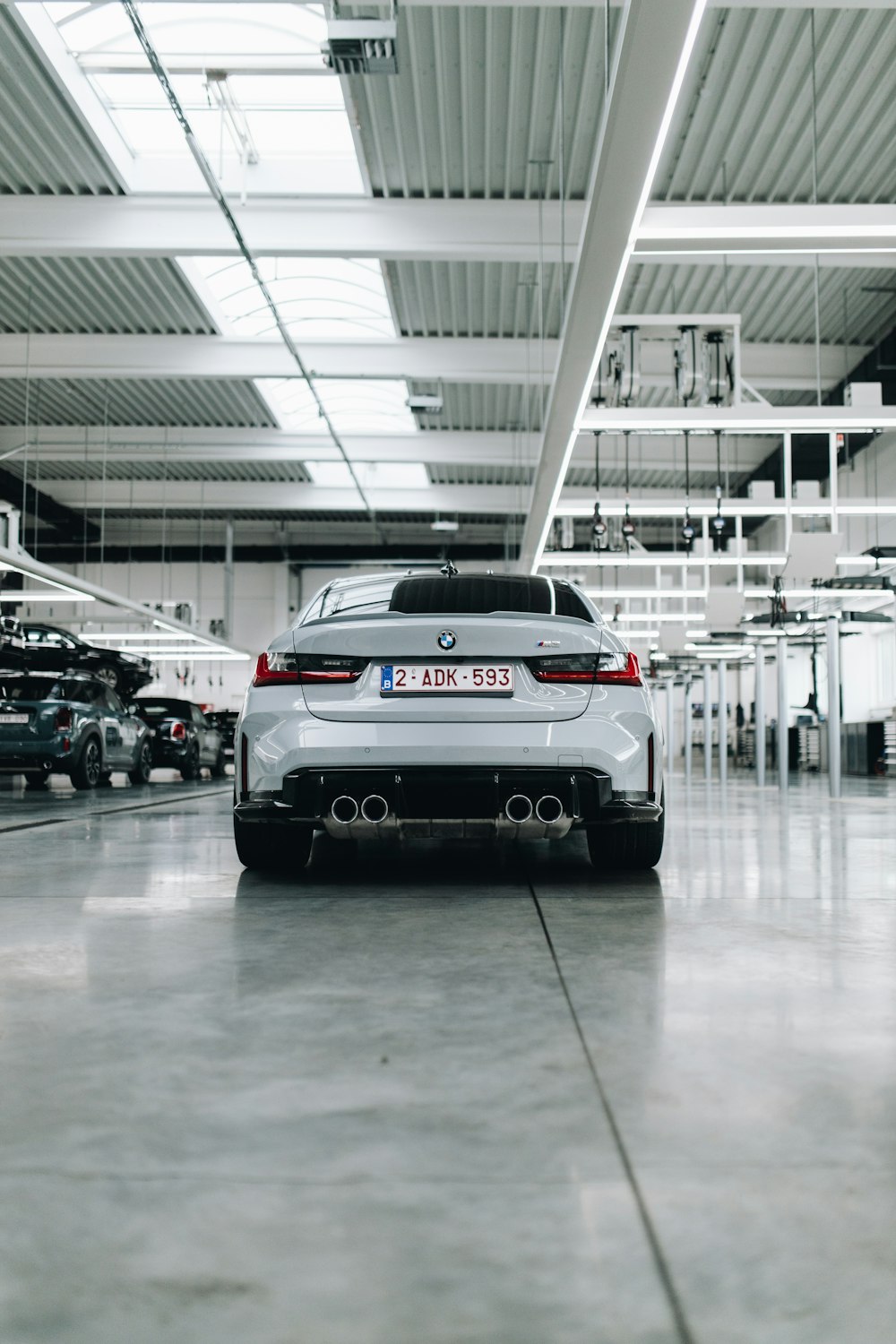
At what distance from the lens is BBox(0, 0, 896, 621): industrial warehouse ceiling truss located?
8375mm

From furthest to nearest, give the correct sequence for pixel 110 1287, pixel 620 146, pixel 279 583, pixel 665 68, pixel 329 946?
pixel 279 583, pixel 620 146, pixel 665 68, pixel 329 946, pixel 110 1287

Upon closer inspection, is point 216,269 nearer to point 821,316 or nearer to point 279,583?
point 821,316

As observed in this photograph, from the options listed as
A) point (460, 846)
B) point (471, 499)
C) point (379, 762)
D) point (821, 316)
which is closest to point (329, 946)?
point (379, 762)

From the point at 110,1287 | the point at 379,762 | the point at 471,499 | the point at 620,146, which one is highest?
the point at 471,499

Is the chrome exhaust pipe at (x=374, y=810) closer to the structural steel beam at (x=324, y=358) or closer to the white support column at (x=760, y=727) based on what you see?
the structural steel beam at (x=324, y=358)

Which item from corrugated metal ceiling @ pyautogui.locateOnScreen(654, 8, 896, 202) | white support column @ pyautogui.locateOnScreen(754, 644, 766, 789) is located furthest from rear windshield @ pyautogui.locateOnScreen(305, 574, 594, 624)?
white support column @ pyautogui.locateOnScreen(754, 644, 766, 789)

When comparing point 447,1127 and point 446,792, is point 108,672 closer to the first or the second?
point 446,792

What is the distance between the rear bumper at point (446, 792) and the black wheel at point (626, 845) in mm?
555

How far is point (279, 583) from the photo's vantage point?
113 ft

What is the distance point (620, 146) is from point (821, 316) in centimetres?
1204

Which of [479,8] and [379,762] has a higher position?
[479,8]

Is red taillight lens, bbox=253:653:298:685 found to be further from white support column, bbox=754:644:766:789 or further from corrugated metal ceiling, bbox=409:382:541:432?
corrugated metal ceiling, bbox=409:382:541:432

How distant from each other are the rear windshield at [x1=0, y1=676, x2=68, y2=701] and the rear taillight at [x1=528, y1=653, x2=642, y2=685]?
1064 cm

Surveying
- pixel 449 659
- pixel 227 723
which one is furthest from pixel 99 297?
pixel 449 659
